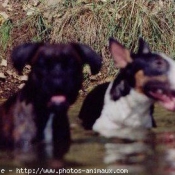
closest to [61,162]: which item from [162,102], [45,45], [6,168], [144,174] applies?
[6,168]

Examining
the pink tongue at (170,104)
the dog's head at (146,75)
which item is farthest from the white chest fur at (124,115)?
the pink tongue at (170,104)

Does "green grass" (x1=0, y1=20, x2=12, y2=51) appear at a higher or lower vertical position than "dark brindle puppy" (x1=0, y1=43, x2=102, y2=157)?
lower

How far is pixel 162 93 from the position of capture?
28.3 ft

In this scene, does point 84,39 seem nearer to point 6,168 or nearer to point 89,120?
point 89,120

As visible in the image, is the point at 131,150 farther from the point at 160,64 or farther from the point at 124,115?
the point at 124,115

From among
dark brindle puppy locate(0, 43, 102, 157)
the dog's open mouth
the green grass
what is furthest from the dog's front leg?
the green grass

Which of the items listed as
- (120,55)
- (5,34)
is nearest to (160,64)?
(120,55)

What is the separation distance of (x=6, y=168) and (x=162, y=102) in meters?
2.59

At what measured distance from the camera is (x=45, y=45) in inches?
313

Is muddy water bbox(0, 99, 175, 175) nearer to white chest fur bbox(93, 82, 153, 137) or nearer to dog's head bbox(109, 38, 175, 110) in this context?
white chest fur bbox(93, 82, 153, 137)

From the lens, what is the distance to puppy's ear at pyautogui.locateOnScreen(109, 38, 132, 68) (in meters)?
9.20

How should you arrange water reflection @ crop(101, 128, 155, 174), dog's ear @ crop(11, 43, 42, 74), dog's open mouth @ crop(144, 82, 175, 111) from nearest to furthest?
water reflection @ crop(101, 128, 155, 174)
dog's ear @ crop(11, 43, 42, 74)
dog's open mouth @ crop(144, 82, 175, 111)

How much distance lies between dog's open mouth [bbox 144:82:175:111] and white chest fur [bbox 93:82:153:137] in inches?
12.4

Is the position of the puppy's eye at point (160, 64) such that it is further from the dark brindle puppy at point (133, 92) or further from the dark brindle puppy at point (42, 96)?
the dark brindle puppy at point (42, 96)
